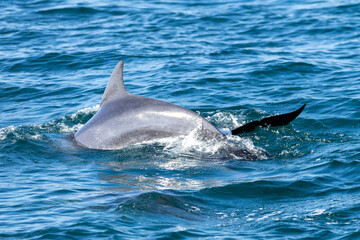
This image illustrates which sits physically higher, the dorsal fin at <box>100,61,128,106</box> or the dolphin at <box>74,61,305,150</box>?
the dorsal fin at <box>100,61,128,106</box>

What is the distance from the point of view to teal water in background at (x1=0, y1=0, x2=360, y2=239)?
8523 mm

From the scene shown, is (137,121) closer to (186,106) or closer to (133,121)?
(133,121)

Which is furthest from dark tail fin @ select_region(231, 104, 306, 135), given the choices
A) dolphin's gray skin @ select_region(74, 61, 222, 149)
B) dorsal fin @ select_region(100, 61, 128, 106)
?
dorsal fin @ select_region(100, 61, 128, 106)

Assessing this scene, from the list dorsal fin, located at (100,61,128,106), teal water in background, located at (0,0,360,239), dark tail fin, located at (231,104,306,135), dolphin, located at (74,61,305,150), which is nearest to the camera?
teal water in background, located at (0,0,360,239)

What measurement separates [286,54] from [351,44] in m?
2.61

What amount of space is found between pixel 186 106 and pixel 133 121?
13.9 feet

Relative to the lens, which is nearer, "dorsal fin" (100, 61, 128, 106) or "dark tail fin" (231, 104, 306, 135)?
"dark tail fin" (231, 104, 306, 135)

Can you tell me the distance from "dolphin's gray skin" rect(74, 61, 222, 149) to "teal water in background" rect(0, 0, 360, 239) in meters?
0.27

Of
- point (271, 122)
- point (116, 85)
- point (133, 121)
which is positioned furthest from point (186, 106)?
point (271, 122)

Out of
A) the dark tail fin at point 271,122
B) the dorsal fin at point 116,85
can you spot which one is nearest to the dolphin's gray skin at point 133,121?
the dorsal fin at point 116,85

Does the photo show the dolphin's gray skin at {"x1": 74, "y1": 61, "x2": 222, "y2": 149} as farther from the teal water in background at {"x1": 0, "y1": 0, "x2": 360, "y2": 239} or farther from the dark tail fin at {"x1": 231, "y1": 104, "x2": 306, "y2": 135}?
the dark tail fin at {"x1": 231, "y1": 104, "x2": 306, "y2": 135}

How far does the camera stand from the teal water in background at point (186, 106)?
852 cm

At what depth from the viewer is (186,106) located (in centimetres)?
1562

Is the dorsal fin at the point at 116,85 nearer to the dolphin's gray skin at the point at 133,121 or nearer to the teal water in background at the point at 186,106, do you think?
the dolphin's gray skin at the point at 133,121
